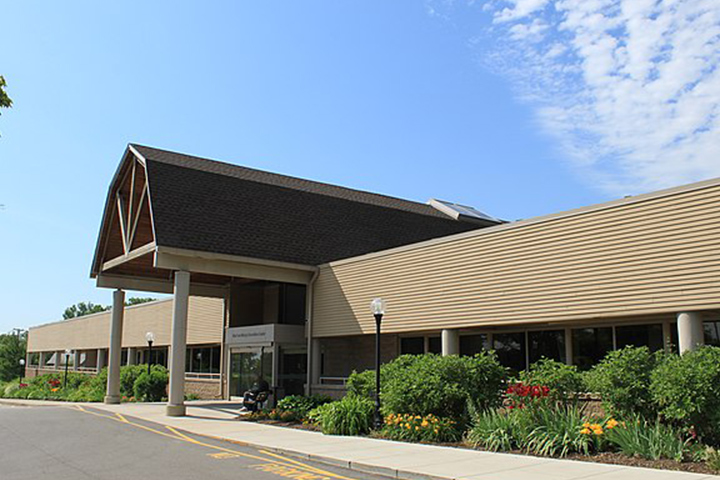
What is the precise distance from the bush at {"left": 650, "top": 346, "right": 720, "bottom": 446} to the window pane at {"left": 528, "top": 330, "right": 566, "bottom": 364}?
299 inches

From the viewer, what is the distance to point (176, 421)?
21.5 metres

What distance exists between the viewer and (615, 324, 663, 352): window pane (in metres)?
17.4

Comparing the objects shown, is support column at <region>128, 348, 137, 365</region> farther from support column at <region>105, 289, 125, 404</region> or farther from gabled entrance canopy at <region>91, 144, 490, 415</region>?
support column at <region>105, 289, 125, 404</region>

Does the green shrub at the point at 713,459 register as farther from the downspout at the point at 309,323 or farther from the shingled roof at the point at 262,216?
the shingled roof at the point at 262,216

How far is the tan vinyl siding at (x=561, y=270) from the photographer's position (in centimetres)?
1468

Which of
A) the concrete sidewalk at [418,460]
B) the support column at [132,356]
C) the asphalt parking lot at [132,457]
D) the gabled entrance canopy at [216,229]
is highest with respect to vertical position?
the gabled entrance canopy at [216,229]

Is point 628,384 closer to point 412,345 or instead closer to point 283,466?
point 283,466

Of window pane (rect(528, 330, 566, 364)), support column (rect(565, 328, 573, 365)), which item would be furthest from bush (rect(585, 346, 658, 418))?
window pane (rect(528, 330, 566, 364))

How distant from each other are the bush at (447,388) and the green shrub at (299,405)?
4.73 metres

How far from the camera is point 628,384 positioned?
12.7 metres

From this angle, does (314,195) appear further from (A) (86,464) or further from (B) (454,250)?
(A) (86,464)

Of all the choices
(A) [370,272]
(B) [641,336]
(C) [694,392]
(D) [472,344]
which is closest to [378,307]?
(D) [472,344]

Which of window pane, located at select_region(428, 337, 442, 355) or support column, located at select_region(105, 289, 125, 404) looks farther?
support column, located at select_region(105, 289, 125, 404)

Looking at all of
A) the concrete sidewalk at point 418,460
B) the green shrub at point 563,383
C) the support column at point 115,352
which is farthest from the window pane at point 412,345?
the support column at point 115,352
